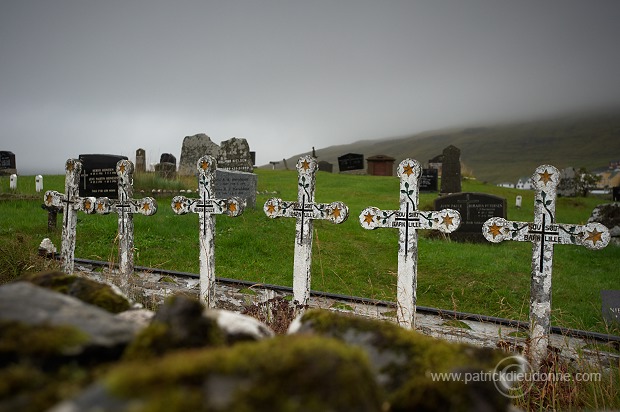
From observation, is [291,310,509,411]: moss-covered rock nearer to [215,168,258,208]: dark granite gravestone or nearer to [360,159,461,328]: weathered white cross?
[360,159,461,328]: weathered white cross

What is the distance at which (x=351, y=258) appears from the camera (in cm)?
966

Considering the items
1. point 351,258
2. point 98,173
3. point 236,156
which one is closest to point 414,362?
point 351,258

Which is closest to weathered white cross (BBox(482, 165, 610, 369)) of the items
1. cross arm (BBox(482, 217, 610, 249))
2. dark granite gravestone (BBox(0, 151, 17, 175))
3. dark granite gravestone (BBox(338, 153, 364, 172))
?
cross arm (BBox(482, 217, 610, 249))

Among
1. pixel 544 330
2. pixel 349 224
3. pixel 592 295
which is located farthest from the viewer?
pixel 349 224

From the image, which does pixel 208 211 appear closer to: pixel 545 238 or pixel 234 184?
pixel 545 238

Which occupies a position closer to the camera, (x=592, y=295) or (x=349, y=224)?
(x=592, y=295)

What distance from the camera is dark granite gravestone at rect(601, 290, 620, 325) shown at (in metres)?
5.64

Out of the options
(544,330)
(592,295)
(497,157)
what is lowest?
(592,295)

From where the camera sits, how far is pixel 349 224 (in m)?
12.9

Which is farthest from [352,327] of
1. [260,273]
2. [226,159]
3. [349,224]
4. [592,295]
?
[226,159]

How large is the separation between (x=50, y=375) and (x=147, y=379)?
331 millimetres

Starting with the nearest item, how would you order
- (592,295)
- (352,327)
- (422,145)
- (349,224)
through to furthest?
(352,327) < (592,295) < (349,224) < (422,145)

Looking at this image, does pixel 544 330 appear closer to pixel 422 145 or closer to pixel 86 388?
pixel 86 388

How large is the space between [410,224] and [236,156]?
46.0 feet
